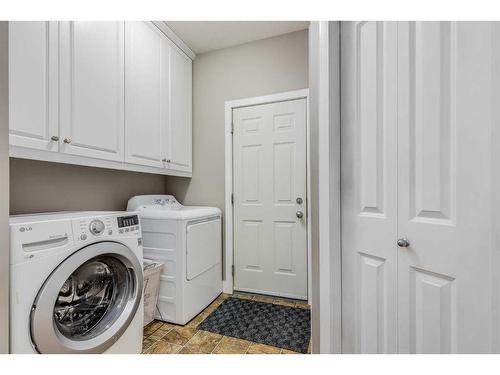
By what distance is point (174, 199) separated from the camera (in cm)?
259

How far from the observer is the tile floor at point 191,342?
1.54 m

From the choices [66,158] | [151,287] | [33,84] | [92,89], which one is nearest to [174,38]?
[92,89]

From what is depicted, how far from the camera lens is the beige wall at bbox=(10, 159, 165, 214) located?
1433 millimetres

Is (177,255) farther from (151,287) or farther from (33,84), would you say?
(33,84)

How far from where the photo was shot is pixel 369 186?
0.96 m

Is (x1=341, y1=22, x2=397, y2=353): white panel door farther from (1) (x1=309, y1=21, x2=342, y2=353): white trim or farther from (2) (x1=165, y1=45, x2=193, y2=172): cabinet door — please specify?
(2) (x1=165, y1=45, x2=193, y2=172): cabinet door

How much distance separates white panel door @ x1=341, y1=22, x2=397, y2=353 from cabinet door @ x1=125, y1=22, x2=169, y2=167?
150 cm

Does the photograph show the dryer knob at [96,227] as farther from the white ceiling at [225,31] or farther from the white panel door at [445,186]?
the white ceiling at [225,31]

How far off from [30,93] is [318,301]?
5.66ft

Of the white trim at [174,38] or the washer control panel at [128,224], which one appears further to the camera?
the white trim at [174,38]

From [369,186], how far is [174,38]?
7.48ft

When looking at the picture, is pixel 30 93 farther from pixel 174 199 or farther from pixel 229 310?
pixel 229 310

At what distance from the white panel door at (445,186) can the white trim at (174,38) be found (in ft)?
6.54

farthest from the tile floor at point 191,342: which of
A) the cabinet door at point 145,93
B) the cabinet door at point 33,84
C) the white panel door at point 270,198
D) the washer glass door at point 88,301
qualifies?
the cabinet door at point 33,84
